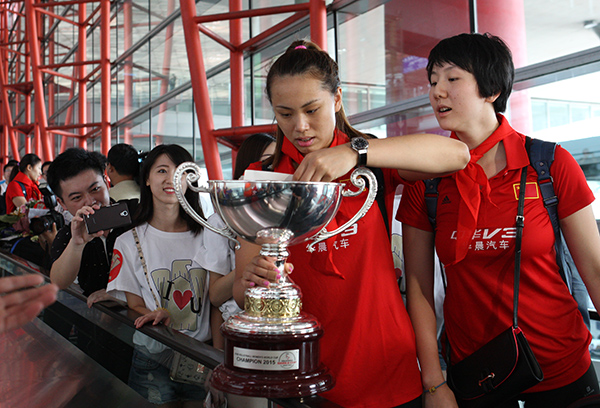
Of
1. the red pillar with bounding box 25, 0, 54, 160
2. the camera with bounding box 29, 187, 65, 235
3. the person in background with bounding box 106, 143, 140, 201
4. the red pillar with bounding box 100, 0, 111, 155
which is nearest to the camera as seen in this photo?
the person in background with bounding box 106, 143, 140, 201

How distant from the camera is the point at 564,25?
3.81m

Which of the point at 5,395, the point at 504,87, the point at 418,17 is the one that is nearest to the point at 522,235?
the point at 504,87

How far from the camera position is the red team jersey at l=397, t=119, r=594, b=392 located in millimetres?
1254

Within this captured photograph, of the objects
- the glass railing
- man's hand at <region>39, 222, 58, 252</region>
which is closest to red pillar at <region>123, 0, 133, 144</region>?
man's hand at <region>39, 222, 58, 252</region>

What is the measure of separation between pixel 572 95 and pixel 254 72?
4.19 metres

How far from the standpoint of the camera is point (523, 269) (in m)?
1.28

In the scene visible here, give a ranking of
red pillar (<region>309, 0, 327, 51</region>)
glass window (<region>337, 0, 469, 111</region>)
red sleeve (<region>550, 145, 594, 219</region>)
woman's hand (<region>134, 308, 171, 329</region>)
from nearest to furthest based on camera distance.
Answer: red sleeve (<region>550, 145, 594, 219</region>)
woman's hand (<region>134, 308, 171, 329</region>)
glass window (<region>337, 0, 469, 111</region>)
red pillar (<region>309, 0, 327, 51</region>)

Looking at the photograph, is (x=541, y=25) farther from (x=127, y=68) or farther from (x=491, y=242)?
(x=127, y=68)

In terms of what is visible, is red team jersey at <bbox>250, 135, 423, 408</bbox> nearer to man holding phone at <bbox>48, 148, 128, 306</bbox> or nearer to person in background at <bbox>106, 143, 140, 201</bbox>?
man holding phone at <bbox>48, 148, 128, 306</bbox>

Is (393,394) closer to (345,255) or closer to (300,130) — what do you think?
(345,255)

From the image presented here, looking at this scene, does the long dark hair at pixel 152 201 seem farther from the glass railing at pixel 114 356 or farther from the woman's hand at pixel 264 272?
the woman's hand at pixel 264 272

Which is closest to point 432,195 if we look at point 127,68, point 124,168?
point 124,168

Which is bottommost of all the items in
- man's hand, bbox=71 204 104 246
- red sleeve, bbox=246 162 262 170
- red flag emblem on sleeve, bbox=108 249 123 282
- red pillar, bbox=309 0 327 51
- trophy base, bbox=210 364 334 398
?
trophy base, bbox=210 364 334 398

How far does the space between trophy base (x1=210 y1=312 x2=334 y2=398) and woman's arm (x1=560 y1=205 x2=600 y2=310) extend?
0.71m
